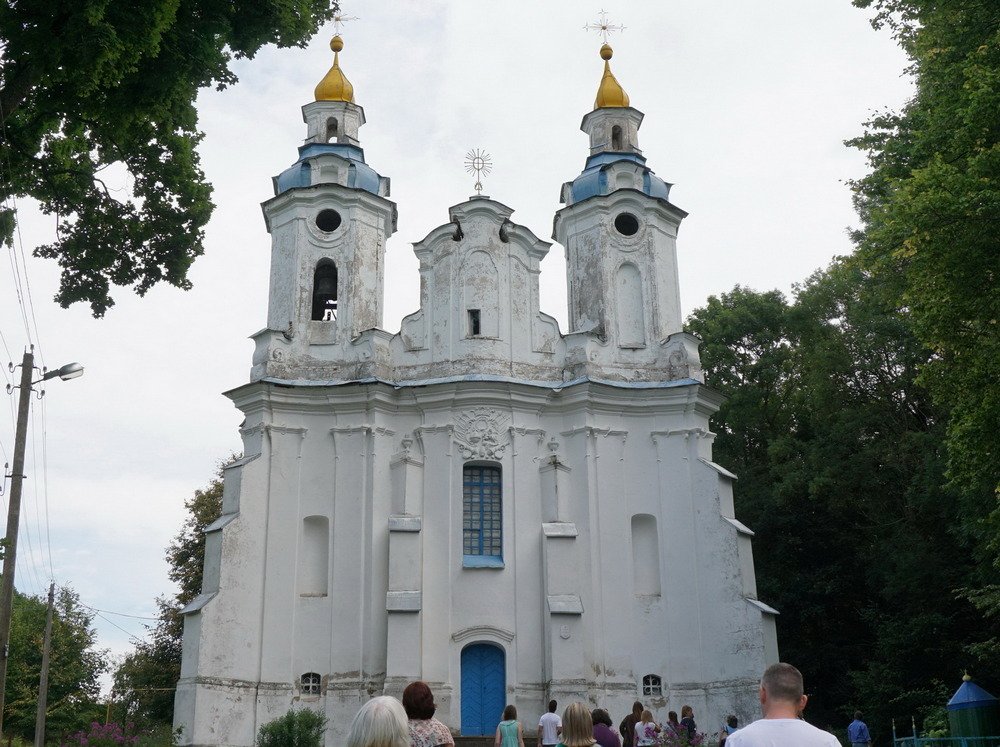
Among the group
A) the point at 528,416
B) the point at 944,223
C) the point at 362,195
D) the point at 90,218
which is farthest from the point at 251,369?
the point at 944,223

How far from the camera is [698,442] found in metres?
25.2

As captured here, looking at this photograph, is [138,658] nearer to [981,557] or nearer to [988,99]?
[981,557]

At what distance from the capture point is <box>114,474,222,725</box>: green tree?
33.4 m

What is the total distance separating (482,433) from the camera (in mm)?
24656

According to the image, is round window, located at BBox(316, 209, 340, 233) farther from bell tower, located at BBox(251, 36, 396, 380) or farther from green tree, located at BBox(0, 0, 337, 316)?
green tree, located at BBox(0, 0, 337, 316)

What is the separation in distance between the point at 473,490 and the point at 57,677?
73.7ft

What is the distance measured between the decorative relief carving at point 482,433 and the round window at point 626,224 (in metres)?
6.12

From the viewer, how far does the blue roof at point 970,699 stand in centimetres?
1856

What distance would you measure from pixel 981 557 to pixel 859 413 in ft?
21.5

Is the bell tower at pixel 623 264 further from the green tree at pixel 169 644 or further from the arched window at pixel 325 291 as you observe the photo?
the green tree at pixel 169 644

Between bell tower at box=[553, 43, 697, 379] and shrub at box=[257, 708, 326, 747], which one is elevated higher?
bell tower at box=[553, 43, 697, 379]

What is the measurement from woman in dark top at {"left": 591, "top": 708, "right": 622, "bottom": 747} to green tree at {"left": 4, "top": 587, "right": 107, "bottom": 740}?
3100cm

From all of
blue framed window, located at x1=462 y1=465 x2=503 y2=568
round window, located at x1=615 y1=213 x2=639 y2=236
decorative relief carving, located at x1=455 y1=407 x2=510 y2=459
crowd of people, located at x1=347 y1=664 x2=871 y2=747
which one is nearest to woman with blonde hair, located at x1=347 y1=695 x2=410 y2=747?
crowd of people, located at x1=347 y1=664 x2=871 y2=747

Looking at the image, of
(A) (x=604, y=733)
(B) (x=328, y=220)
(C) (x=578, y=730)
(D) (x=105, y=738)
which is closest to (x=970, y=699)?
(A) (x=604, y=733)
